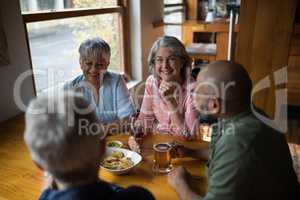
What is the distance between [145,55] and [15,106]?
1.62m

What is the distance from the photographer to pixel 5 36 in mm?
1562

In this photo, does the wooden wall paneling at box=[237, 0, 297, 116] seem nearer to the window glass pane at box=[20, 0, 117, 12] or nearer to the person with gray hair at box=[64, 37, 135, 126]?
the window glass pane at box=[20, 0, 117, 12]

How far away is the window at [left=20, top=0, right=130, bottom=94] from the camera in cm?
186

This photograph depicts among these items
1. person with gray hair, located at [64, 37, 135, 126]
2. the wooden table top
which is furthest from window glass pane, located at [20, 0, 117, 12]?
the wooden table top

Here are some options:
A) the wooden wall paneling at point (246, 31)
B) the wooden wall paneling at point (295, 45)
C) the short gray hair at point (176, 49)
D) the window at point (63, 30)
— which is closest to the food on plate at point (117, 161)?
the short gray hair at point (176, 49)

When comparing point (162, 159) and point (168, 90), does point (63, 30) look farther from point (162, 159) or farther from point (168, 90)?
point (162, 159)

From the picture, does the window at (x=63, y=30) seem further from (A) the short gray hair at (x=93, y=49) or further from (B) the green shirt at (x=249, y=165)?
(B) the green shirt at (x=249, y=165)

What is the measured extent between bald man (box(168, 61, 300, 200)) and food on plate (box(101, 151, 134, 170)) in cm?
25

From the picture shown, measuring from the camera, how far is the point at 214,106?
871mm

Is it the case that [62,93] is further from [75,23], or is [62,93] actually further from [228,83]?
[75,23]

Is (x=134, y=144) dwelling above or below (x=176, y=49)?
below

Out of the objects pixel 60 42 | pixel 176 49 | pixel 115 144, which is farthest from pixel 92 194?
pixel 60 42

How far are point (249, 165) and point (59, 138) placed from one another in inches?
19.3

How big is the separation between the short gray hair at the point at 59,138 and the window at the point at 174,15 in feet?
10.4
